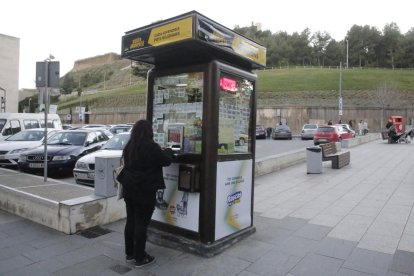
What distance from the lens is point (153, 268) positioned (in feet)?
14.6

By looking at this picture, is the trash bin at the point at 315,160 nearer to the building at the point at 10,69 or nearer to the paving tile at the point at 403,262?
the paving tile at the point at 403,262

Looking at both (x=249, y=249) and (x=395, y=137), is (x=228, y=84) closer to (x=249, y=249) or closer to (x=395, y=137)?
(x=249, y=249)

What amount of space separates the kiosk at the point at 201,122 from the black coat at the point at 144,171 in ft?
1.74

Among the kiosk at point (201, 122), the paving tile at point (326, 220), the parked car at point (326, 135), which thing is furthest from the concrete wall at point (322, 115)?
the kiosk at point (201, 122)

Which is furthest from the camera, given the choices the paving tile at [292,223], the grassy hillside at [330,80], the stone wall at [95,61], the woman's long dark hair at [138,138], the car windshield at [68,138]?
the stone wall at [95,61]

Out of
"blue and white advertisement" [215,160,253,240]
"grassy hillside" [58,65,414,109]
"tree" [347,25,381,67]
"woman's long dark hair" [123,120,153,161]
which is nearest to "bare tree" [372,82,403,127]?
"grassy hillside" [58,65,414,109]

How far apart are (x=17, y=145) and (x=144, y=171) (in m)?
10.7

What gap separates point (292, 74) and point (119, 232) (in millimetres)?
80669

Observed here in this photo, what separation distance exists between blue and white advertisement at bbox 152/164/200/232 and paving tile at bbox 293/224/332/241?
1719 millimetres

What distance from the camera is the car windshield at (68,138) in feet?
39.4

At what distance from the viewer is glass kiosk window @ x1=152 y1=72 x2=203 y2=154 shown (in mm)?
5020

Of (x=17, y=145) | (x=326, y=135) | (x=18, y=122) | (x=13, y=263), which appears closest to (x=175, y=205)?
(x=13, y=263)

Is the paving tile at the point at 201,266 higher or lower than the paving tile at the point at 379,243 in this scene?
lower

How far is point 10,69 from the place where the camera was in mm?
60000
